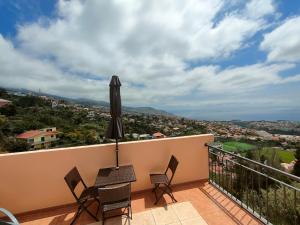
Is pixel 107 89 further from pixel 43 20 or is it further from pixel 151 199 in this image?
pixel 43 20

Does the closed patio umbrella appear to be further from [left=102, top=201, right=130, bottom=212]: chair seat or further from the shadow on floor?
the shadow on floor

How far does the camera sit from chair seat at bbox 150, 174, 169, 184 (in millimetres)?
3750

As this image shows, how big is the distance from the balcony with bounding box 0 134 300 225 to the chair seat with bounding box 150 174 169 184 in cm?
27

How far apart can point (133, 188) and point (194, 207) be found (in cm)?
149

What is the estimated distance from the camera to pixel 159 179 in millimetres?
3871

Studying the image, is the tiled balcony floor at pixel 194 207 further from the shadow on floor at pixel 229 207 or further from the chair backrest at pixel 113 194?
the chair backrest at pixel 113 194

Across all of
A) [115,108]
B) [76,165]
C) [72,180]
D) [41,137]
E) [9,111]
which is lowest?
[41,137]

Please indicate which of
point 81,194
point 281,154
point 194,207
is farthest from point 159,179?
point 281,154

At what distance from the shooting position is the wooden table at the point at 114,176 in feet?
10.7

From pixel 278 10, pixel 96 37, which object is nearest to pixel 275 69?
pixel 278 10

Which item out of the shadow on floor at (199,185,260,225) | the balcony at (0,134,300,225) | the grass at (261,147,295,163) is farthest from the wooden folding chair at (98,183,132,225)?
the grass at (261,147,295,163)

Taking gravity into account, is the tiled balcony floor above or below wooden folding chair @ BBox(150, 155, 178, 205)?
below

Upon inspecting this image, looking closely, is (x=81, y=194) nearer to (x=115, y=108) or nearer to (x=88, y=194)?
(x=88, y=194)

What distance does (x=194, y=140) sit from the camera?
4586mm
